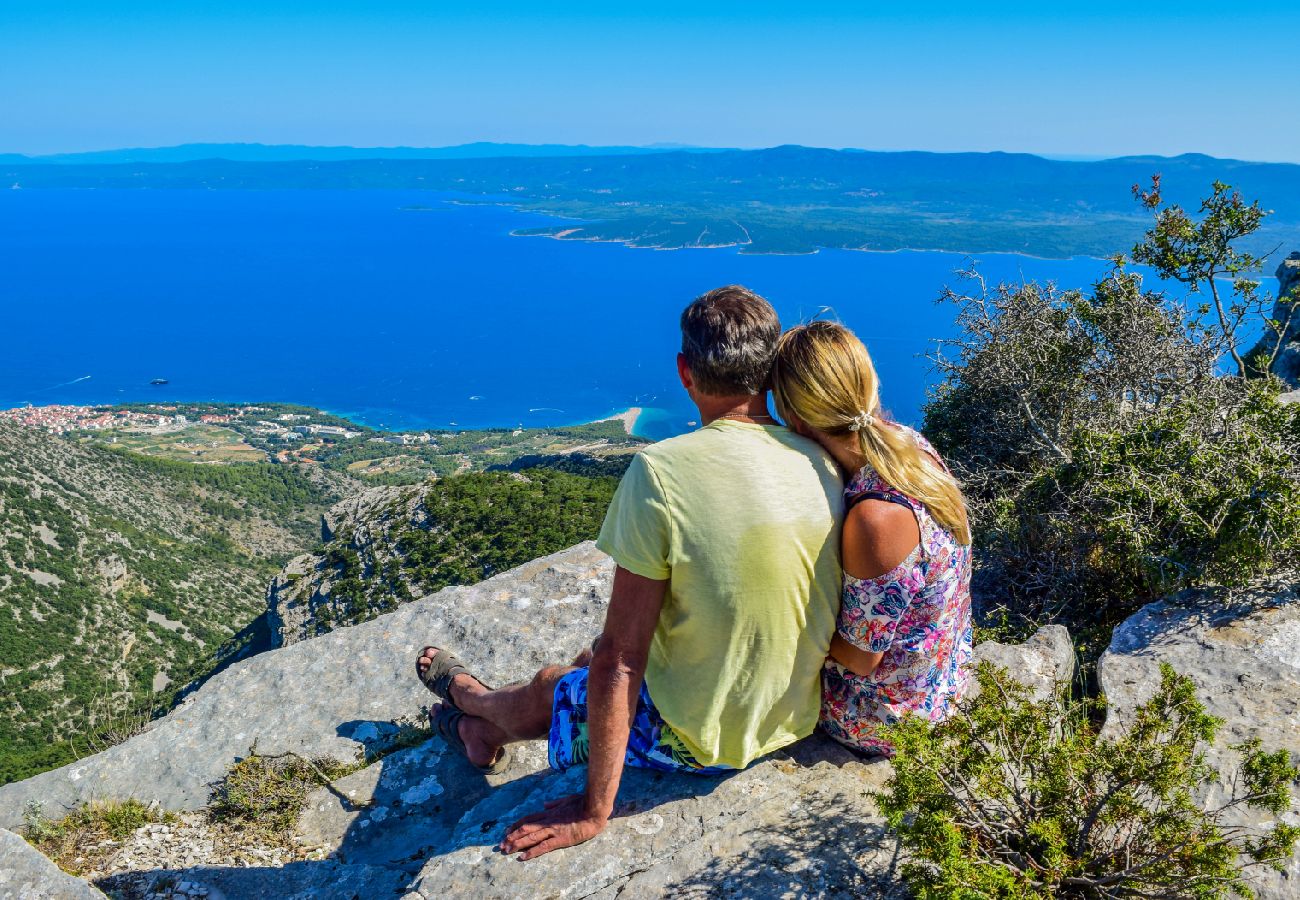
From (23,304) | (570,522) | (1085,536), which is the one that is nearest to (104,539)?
(570,522)

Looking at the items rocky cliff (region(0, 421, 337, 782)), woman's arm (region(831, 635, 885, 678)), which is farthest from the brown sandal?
rocky cliff (region(0, 421, 337, 782))

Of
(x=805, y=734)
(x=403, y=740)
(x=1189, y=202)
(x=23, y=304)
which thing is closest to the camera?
(x=805, y=734)

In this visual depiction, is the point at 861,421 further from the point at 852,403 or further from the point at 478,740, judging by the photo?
the point at 478,740

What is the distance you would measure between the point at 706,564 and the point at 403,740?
117 inches

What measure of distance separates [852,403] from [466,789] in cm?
293

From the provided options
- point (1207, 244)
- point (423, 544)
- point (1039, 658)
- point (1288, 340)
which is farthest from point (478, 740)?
point (1288, 340)

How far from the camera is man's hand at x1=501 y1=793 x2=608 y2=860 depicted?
2777mm

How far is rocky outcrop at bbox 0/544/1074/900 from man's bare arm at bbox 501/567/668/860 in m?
0.08

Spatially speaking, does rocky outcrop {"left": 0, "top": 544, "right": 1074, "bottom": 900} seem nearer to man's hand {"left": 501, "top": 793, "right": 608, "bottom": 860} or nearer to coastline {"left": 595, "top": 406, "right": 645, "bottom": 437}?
man's hand {"left": 501, "top": 793, "right": 608, "bottom": 860}

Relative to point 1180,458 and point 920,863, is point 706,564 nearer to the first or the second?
point 920,863

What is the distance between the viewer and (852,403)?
8.06 ft

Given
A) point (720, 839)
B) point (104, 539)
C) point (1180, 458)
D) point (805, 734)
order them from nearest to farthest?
point (720, 839), point (805, 734), point (1180, 458), point (104, 539)

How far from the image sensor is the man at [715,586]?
2.39m

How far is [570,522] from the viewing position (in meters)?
20.0
